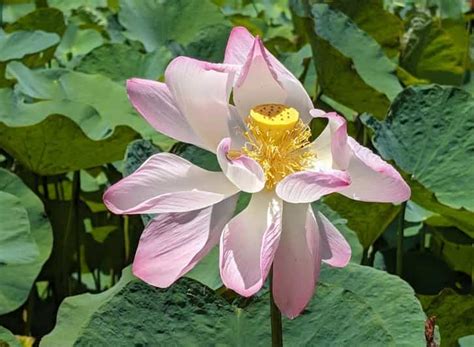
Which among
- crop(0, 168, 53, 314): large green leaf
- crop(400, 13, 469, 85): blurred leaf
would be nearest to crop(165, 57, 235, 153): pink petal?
crop(0, 168, 53, 314): large green leaf

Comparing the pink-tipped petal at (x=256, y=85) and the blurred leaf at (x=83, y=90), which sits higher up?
the pink-tipped petal at (x=256, y=85)

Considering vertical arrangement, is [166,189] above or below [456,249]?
above

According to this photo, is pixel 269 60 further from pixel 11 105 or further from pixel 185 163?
pixel 11 105

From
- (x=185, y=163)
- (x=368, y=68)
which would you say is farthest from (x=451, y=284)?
(x=185, y=163)

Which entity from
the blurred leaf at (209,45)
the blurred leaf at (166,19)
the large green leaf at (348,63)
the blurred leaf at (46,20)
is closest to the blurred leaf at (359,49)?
the large green leaf at (348,63)

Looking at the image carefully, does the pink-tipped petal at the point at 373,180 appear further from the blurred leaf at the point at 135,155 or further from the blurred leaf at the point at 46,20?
the blurred leaf at the point at 46,20

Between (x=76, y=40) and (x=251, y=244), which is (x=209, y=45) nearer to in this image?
(x=76, y=40)

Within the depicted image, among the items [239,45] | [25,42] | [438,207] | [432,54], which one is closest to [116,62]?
[25,42]
